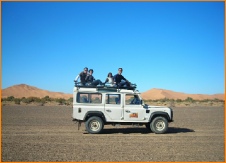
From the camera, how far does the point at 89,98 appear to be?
516 inches

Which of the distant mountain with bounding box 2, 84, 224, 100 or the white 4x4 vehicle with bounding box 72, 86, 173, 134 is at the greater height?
the distant mountain with bounding box 2, 84, 224, 100

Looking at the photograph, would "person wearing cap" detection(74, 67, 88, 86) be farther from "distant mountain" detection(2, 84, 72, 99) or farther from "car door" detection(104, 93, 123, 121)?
"distant mountain" detection(2, 84, 72, 99)

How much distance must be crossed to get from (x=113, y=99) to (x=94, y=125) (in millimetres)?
1598

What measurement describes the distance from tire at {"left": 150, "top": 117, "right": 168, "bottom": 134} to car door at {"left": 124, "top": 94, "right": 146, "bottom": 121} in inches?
25.2

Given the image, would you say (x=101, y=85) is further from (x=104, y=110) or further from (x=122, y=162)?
(x=122, y=162)

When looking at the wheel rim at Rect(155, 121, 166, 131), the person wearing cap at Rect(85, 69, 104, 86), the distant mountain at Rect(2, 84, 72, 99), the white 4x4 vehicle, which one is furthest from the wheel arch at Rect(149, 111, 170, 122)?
the distant mountain at Rect(2, 84, 72, 99)

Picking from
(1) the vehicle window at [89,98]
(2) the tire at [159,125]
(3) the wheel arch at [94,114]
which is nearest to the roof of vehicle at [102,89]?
(1) the vehicle window at [89,98]

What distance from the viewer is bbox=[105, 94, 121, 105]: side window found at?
13.2 metres

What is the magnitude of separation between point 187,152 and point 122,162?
2.62 metres

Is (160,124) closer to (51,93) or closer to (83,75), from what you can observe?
(83,75)

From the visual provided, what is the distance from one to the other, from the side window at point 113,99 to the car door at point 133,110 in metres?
0.40

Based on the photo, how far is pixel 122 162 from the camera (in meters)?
7.54

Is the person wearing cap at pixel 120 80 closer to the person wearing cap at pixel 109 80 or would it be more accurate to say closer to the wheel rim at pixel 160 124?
the person wearing cap at pixel 109 80

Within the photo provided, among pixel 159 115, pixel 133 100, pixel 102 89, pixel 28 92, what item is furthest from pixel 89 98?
pixel 28 92
